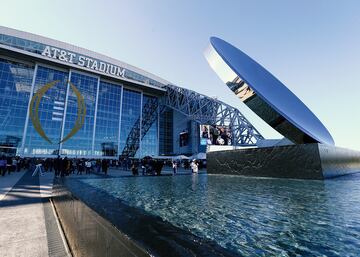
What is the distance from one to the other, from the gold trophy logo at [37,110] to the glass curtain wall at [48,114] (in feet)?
1.25

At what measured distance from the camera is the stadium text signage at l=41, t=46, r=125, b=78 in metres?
44.7

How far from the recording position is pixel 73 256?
2.73 m

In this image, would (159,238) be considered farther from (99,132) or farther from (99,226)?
(99,132)

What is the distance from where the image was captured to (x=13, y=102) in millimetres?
39531

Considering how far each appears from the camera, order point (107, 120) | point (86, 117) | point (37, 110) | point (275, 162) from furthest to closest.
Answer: point (107, 120)
point (86, 117)
point (37, 110)
point (275, 162)

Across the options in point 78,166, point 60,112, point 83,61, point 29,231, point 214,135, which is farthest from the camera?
point 83,61

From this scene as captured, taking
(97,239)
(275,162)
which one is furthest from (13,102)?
(97,239)

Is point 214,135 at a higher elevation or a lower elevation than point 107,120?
lower

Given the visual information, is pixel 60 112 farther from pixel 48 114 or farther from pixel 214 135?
pixel 214 135

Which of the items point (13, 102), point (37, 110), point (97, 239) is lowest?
point (97, 239)

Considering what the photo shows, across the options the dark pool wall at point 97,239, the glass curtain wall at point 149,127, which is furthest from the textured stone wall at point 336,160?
the glass curtain wall at point 149,127

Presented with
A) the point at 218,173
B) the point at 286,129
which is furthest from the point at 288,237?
the point at 218,173

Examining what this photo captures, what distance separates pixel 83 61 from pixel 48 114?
15.2m

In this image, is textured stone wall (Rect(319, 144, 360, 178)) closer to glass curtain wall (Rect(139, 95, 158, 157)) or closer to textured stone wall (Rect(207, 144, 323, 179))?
textured stone wall (Rect(207, 144, 323, 179))
